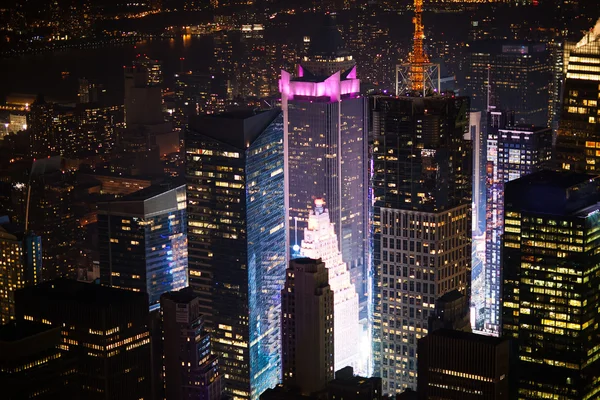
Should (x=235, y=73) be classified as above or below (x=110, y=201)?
above

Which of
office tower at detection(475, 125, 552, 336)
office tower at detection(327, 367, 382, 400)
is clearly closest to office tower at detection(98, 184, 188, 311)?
office tower at detection(327, 367, 382, 400)

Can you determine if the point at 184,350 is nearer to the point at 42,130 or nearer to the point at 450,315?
the point at 450,315

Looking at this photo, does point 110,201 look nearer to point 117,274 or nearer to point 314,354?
point 117,274

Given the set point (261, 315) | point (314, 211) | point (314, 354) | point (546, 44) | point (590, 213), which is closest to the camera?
point (590, 213)

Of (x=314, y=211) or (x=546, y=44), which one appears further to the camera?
(x=546, y=44)

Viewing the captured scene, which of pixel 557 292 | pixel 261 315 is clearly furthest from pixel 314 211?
pixel 557 292

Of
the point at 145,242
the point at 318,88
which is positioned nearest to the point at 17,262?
the point at 145,242

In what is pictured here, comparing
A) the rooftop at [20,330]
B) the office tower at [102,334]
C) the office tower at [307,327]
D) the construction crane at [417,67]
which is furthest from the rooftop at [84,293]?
the construction crane at [417,67]

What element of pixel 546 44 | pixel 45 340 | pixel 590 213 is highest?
pixel 546 44
